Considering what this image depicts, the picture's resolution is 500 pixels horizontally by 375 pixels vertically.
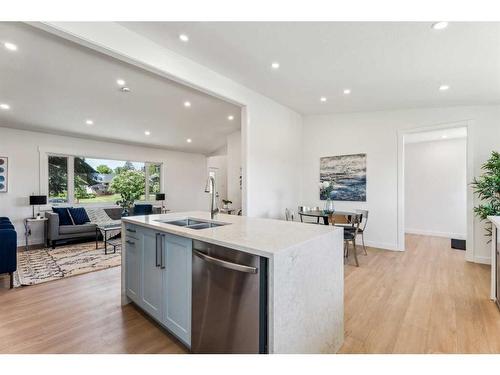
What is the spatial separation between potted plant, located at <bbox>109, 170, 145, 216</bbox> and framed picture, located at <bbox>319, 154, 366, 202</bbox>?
520 cm

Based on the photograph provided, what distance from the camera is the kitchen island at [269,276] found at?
134 centimetres

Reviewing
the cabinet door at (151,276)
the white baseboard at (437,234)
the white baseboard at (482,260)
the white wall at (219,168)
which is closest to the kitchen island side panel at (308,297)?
the cabinet door at (151,276)

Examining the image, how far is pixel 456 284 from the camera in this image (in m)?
3.18

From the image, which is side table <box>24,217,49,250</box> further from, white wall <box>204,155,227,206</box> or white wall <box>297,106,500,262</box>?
white wall <box>297,106,500,262</box>

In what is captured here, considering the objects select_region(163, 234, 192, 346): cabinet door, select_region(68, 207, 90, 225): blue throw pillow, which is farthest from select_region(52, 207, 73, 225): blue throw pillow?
select_region(163, 234, 192, 346): cabinet door

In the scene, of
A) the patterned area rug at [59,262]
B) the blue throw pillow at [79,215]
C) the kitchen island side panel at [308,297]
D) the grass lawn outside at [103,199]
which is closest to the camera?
the kitchen island side panel at [308,297]

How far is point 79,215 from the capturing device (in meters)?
5.73

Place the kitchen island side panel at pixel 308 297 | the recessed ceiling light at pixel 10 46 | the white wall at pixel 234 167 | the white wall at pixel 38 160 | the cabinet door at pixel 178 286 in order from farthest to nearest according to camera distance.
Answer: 1. the white wall at pixel 234 167
2. the white wall at pixel 38 160
3. the recessed ceiling light at pixel 10 46
4. the cabinet door at pixel 178 286
5. the kitchen island side panel at pixel 308 297

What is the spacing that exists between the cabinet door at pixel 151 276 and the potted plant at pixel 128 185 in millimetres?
5049

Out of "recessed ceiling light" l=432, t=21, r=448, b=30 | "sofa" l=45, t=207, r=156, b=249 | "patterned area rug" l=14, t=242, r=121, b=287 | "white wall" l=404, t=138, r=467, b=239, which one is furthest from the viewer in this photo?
"white wall" l=404, t=138, r=467, b=239

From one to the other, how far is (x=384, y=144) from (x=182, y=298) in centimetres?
490

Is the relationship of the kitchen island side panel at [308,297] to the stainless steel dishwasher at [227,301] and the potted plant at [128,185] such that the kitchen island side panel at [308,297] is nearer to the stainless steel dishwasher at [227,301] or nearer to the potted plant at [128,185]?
the stainless steel dishwasher at [227,301]

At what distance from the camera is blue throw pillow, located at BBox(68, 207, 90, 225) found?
5627 mm
